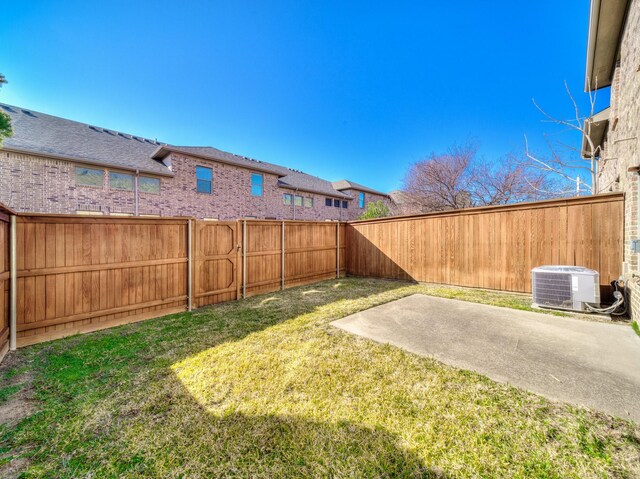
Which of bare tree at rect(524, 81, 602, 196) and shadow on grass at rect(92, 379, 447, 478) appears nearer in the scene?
shadow on grass at rect(92, 379, 447, 478)

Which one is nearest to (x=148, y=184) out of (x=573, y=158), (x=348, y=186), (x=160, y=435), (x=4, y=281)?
(x=4, y=281)

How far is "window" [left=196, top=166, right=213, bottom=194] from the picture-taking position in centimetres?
1270

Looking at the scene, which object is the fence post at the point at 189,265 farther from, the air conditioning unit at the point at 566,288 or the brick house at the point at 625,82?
the brick house at the point at 625,82

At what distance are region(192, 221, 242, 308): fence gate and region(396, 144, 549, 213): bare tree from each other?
12965mm

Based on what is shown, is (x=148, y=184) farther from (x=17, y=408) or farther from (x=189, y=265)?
(x=17, y=408)

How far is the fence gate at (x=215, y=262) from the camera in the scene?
17.0ft

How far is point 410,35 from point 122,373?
38.4ft

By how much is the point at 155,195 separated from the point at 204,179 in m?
2.42

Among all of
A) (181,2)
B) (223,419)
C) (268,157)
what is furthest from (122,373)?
(268,157)

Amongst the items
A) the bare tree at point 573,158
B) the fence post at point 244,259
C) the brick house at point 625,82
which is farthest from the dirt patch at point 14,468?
the bare tree at point 573,158

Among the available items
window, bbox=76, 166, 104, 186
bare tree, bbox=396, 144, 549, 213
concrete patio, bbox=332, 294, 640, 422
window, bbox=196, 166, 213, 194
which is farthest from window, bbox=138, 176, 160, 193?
bare tree, bbox=396, 144, 549, 213

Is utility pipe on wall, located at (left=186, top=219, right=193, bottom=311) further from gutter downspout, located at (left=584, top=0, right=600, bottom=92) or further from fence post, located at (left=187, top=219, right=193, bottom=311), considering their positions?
gutter downspout, located at (left=584, top=0, right=600, bottom=92)

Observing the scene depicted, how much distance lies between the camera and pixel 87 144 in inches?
421

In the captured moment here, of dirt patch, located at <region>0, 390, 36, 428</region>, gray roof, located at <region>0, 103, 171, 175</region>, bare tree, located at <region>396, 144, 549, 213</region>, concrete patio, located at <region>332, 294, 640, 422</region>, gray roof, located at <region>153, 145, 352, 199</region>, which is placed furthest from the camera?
bare tree, located at <region>396, 144, 549, 213</region>
